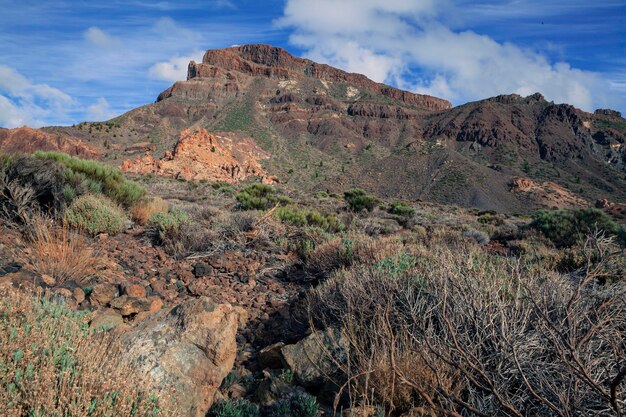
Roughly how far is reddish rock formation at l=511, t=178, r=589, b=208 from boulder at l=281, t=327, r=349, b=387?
44.6 m

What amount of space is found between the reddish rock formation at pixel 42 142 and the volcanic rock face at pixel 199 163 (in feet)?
48.0

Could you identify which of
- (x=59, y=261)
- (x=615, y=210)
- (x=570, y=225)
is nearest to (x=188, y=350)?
(x=59, y=261)

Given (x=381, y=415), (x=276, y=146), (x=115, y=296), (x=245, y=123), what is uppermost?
(x=245, y=123)

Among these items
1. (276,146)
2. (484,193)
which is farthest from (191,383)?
(276,146)

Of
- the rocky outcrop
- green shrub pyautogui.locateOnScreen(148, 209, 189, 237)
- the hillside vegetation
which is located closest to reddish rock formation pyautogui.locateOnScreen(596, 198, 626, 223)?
the hillside vegetation

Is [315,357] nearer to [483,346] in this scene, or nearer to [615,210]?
[483,346]

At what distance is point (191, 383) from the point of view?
2598 millimetres

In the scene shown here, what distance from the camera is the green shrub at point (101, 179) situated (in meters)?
8.21

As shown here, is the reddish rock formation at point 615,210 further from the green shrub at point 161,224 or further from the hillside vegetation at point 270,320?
the green shrub at point 161,224

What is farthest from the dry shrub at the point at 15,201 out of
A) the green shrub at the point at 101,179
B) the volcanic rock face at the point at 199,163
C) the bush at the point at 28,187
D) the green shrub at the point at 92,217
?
the volcanic rock face at the point at 199,163

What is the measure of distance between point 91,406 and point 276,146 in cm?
6452

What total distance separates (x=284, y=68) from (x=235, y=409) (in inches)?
4534

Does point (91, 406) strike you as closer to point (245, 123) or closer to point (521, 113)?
point (245, 123)

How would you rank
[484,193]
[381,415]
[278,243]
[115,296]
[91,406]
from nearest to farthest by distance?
[91,406] < [381,415] < [115,296] < [278,243] < [484,193]
